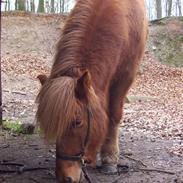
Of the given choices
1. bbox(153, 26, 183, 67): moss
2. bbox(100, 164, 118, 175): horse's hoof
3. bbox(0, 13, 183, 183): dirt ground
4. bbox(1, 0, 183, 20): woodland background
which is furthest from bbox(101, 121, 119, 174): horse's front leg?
bbox(1, 0, 183, 20): woodland background

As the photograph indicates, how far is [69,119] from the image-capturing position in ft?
10.9

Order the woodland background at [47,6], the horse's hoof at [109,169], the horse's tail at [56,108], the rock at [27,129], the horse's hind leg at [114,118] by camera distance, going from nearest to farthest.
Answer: the horse's tail at [56,108], the horse's hind leg at [114,118], the horse's hoof at [109,169], the rock at [27,129], the woodland background at [47,6]

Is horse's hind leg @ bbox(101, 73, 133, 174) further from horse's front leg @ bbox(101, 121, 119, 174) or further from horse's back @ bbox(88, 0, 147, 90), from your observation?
horse's back @ bbox(88, 0, 147, 90)

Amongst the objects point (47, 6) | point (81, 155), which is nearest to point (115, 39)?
point (81, 155)

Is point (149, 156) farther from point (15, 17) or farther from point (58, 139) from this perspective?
point (15, 17)

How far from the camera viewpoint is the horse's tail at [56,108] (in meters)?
3.27

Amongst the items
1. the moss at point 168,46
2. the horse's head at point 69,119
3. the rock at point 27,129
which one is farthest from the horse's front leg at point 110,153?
the moss at point 168,46

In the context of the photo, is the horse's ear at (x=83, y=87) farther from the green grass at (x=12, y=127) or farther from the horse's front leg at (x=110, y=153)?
the green grass at (x=12, y=127)

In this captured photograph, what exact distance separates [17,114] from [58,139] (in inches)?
197

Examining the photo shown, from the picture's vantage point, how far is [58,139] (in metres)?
3.33

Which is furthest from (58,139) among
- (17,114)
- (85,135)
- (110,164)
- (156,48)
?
(156,48)

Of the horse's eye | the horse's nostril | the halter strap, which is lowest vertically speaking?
the horse's nostril

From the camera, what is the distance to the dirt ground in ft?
15.6

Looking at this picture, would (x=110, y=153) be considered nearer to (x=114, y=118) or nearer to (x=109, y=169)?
(x=109, y=169)
